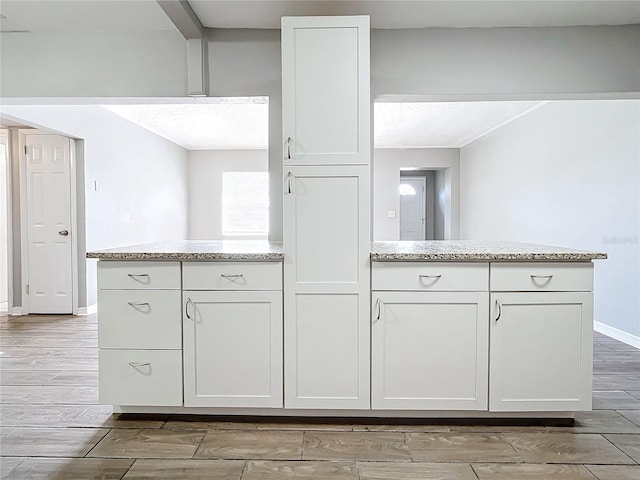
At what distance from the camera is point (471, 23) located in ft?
8.85

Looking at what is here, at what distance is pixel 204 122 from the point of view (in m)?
5.88

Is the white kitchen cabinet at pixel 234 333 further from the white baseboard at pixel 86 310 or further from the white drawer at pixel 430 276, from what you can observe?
the white baseboard at pixel 86 310

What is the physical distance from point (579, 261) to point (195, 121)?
5.01 meters

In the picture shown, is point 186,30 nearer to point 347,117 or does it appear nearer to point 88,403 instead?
point 347,117

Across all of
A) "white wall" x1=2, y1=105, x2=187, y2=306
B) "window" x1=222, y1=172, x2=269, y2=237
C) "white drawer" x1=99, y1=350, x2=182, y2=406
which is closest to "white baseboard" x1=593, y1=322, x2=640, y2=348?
"white drawer" x1=99, y1=350, x2=182, y2=406

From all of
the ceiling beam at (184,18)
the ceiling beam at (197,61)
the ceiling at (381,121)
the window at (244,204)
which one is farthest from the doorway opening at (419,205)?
the ceiling beam at (184,18)

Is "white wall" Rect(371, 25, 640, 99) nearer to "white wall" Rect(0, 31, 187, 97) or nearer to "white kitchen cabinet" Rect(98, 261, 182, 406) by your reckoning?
"white wall" Rect(0, 31, 187, 97)

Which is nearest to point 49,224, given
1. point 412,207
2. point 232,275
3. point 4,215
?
point 4,215

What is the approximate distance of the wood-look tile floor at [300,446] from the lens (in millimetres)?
1765

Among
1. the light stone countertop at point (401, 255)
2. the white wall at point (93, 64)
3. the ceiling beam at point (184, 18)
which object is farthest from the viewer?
the white wall at point (93, 64)

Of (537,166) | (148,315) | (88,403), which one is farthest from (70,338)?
(537,166)

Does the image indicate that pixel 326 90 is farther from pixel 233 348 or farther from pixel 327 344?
pixel 233 348

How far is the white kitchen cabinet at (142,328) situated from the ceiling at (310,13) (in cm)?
150

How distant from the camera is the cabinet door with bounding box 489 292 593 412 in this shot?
6.83ft
